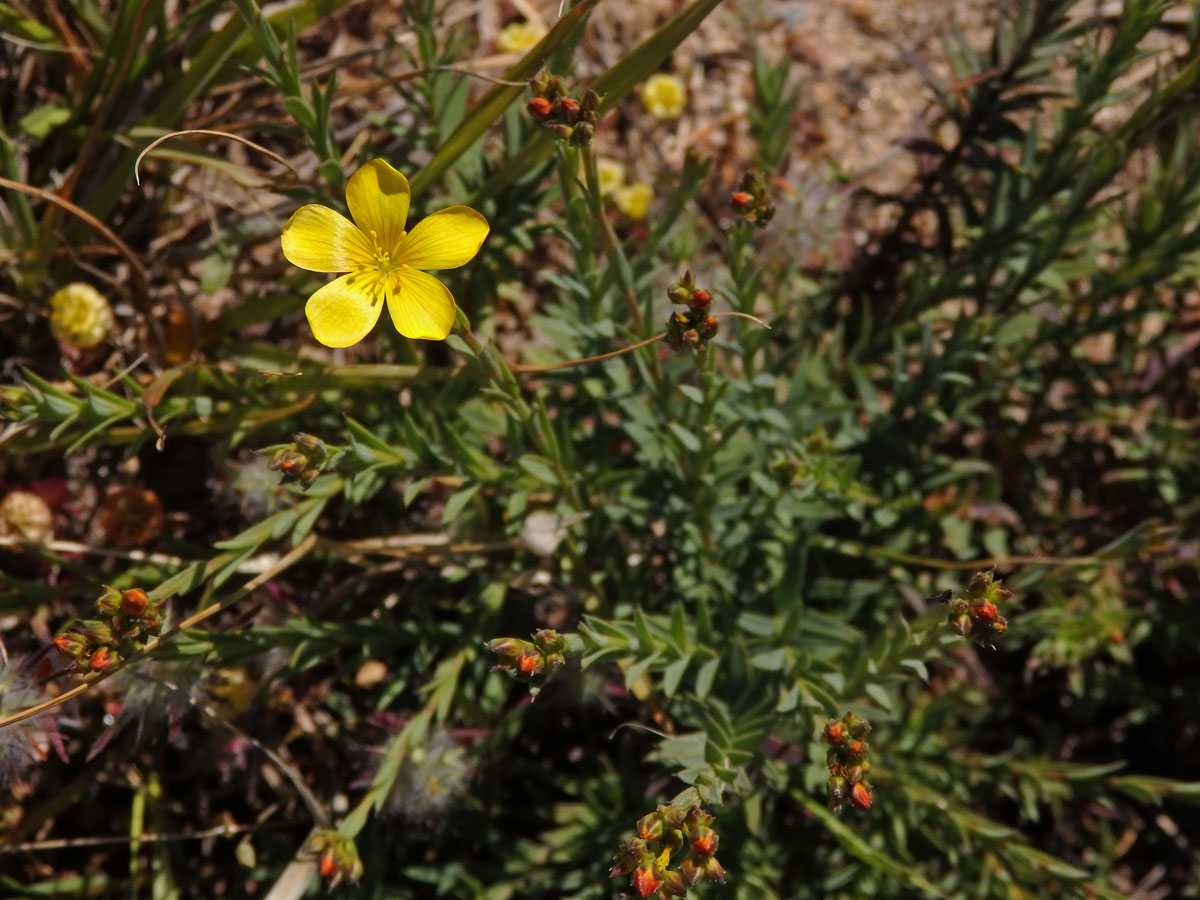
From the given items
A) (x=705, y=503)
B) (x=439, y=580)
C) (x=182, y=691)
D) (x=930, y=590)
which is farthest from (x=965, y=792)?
(x=182, y=691)

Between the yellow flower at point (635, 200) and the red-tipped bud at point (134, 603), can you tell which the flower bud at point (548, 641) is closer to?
the red-tipped bud at point (134, 603)

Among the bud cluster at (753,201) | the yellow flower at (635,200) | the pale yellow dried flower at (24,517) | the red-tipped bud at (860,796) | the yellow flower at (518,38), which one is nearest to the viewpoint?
the red-tipped bud at (860,796)

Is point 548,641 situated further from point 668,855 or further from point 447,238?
point 447,238

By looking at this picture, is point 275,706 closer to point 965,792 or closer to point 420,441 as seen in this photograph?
point 420,441

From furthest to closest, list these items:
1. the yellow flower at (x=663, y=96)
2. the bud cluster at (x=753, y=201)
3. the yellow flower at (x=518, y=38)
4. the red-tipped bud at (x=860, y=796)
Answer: the yellow flower at (x=663, y=96), the yellow flower at (x=518, y=38), the bud cluster at (x=753, y=201), the red-tipped bud at (x=860, y=796)

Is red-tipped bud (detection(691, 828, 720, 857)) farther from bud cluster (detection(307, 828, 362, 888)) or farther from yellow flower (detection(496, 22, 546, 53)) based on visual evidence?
yellow flower (detection(496, 22, 546, 53))

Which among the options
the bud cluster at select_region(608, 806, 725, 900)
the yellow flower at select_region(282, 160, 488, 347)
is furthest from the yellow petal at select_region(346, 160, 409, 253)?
the bud cluster at select_region(608, 806, 725, 900)

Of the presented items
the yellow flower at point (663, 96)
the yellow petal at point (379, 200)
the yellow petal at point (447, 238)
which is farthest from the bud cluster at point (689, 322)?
the yellow flower at point (663, 96)
